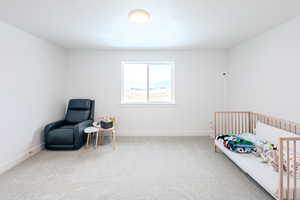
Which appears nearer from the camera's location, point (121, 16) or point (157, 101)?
point (121, 16)

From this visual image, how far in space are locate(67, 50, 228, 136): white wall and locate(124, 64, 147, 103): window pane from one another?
240 mm

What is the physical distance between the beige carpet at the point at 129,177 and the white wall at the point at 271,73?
4.34 ft

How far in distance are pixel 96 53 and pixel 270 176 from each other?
171 inches

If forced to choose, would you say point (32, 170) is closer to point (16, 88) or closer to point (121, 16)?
point (16, 88)

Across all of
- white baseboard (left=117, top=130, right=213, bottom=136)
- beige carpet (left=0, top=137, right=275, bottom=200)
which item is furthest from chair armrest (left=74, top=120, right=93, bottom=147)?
white baseboard (left=117, top=130, right=213, bottom=136)

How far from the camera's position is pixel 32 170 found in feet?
7.86

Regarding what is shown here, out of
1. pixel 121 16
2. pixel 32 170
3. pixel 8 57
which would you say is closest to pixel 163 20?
pixel 121 16

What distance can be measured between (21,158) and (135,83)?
2.97m

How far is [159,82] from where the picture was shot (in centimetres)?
434

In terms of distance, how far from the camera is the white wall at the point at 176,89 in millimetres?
4121

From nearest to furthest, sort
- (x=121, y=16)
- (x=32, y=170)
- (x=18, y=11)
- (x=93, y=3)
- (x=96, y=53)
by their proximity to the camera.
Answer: (x=93, y=3) < (x=18, y=11) < (x=121, y=16) < (x=32, y=170) < (x=96, y=53)

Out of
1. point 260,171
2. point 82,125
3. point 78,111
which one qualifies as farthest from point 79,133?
point 260,171

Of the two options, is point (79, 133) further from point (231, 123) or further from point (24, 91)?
point (231, 123)

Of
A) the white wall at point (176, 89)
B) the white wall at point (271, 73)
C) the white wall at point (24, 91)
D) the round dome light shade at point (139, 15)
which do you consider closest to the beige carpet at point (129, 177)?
the white wall at point (24, 91)
